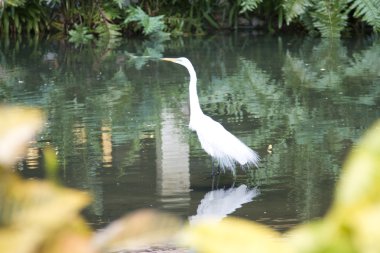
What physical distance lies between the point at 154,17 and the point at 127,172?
11638 millimetres

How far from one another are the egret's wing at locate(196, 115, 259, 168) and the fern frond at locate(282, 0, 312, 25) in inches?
412

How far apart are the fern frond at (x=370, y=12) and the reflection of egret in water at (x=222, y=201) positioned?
10.8m

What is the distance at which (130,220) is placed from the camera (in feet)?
2.92

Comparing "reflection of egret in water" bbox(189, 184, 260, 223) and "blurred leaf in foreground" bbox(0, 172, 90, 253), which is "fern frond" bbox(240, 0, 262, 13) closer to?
Result: "reflection of egret in water" bbox(189, 184, 260, 223)

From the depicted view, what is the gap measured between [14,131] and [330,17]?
16753 millimetres

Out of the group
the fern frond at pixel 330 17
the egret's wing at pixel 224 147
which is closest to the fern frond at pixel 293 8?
the fern frond at pixel 330 17

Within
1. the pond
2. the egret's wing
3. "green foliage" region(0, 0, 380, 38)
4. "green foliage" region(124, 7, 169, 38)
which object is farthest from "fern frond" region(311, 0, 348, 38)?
the egret's wing

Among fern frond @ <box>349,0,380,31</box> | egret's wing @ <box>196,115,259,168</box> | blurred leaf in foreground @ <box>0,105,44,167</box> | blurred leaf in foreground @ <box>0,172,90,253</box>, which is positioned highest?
fern frond @ <box>349,0,380,31</box>

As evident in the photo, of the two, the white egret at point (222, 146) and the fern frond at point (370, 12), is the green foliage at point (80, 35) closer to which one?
the fern frond at point (370, 12)

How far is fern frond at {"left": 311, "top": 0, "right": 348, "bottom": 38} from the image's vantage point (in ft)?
56.5

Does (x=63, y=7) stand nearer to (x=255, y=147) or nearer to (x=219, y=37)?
(x=219, y=37)

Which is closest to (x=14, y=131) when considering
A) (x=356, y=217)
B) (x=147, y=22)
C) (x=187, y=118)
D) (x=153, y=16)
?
(x=356, y=217)

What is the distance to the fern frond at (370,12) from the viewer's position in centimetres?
1689

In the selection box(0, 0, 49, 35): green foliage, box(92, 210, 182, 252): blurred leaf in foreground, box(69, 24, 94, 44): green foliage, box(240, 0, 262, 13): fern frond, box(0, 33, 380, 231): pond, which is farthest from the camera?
box(0, 0, 49, 35): green foliage
